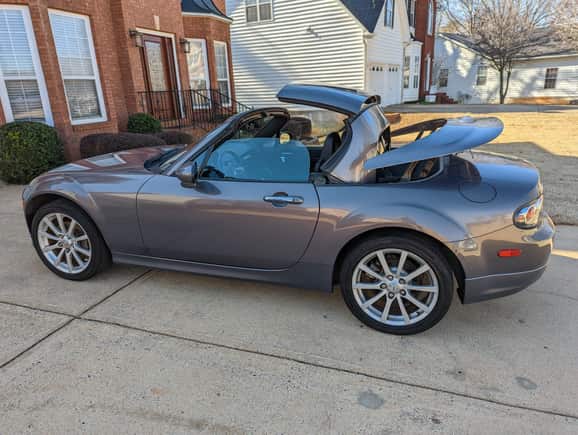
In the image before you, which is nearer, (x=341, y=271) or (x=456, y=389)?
(x=456, y=389)

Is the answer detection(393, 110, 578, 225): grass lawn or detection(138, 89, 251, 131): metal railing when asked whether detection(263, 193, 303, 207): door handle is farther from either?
detection(138, 89, 251, 131): metal railing

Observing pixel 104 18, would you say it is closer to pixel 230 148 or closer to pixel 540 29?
pixel 230 148

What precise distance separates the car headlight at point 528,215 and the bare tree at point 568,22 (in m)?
24.8

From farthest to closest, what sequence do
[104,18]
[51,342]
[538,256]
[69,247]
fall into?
[104,18]
[69,247]
[51,342]
[538,256]

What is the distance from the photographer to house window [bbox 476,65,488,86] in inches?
1060

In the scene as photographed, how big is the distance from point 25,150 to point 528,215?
741 centimetres

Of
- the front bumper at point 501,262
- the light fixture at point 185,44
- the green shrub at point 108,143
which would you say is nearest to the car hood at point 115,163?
the front bumper at point 501,262

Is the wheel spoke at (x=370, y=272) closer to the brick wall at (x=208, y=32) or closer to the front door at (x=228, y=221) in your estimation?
the front door at (x=228, y=221)

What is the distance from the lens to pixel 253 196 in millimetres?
2820

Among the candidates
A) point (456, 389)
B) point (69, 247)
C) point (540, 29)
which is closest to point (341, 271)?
point (456, 389)

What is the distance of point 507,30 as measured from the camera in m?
23.5

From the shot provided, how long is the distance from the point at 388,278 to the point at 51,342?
2297 mm

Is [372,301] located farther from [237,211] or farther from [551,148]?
[551,148]

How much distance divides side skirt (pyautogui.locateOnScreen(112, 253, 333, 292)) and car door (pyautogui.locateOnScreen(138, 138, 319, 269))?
46 mm
